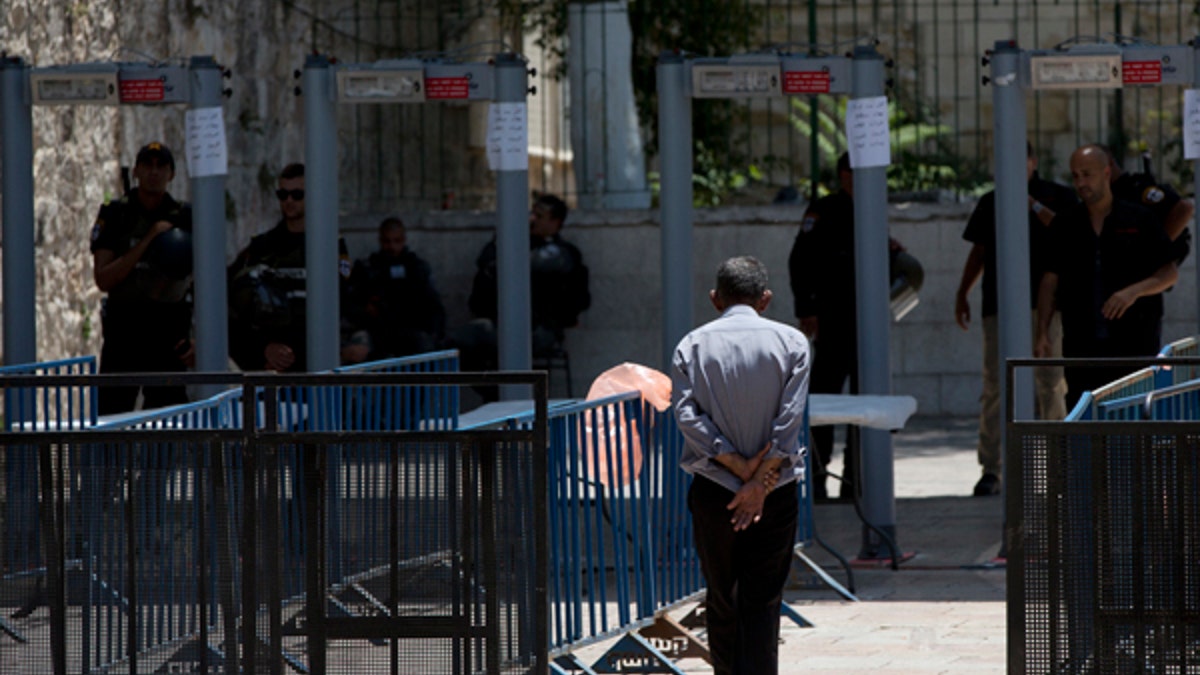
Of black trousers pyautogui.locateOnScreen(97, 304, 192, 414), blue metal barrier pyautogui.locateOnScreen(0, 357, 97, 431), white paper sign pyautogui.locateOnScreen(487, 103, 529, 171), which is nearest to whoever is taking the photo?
blue metal barrier pyautogui.locateOnScreen(0, 357, 97, 431)

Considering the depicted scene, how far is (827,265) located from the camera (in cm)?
1079

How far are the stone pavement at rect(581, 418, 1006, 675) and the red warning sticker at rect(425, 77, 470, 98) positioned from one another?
2508mm

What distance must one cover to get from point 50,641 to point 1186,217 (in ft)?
21.0

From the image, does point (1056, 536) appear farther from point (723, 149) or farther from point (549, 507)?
point (723, 149)

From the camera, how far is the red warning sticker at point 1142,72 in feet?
28.5

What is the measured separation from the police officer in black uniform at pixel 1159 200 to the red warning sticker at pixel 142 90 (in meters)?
4.56

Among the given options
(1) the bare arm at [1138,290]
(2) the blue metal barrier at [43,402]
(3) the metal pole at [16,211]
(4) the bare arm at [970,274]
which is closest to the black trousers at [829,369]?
(4) the bare arm at [970,274]

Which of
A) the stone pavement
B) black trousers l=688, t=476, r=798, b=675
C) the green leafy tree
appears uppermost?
the green leafy tree

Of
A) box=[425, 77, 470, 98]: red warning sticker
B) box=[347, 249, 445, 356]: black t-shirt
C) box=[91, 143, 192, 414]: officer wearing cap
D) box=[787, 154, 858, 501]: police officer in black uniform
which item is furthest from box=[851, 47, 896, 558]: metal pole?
box=[347, 249, 445, 356]: black t-shirt

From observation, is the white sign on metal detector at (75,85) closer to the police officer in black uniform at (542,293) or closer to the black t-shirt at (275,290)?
the black t-shirt at (275,290)

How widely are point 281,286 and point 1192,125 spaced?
14.7ft

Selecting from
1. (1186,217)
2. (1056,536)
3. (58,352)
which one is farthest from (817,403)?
(58,352)

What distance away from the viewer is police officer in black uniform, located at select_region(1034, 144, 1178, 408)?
9.37m

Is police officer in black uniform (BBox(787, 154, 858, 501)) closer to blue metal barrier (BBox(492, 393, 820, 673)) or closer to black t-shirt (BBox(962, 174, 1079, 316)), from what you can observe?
black t-shirt (BBox(962, 174, 1079, 316))
